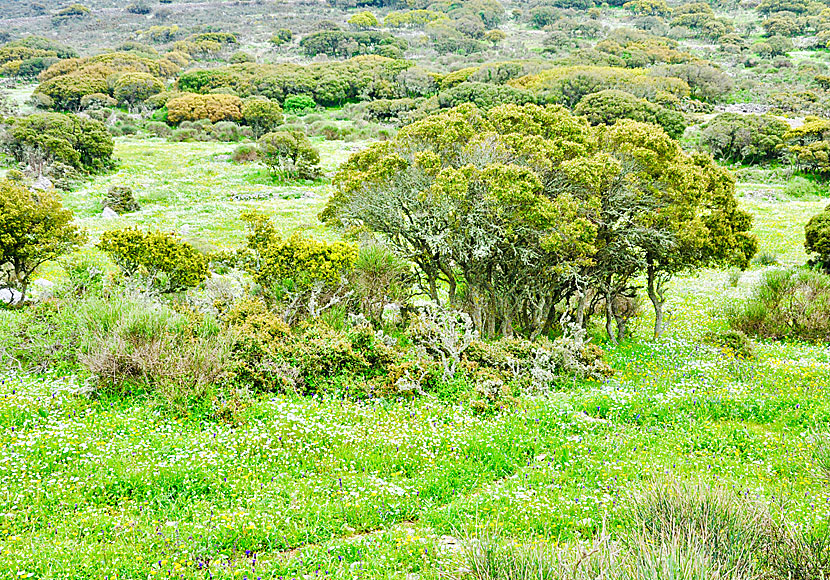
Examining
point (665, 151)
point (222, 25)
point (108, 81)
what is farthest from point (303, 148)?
point (222, 25)

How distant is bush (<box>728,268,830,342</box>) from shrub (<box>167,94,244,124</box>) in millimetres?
64818

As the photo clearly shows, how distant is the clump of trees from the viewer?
12.5 meters

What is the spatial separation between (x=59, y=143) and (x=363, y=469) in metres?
44.1

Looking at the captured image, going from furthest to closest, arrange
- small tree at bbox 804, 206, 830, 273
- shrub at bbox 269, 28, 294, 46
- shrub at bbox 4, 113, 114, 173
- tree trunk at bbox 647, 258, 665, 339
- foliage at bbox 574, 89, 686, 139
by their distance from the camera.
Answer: shrub at bbox 269, 28, 294, 46 < foliage at bbox 574, 89, 686, 139 < shrub at bbox 4, 113, 114, 173 < small tree at bbox 804, 206, 830, 273 < tree trunk at bbox 647, 258, 665, 339

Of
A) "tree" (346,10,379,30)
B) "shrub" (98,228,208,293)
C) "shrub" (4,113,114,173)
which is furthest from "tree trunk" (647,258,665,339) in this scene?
"tree" (346,10,379,30)

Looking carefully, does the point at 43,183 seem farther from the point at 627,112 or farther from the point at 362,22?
the point at 362,22

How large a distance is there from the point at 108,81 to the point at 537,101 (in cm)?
6229

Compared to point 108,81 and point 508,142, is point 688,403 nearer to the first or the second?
point 508,142

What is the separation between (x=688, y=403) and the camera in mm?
9734

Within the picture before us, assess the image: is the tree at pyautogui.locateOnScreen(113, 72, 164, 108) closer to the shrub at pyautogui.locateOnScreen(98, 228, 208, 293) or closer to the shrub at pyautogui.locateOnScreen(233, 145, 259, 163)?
the shrub at pyautogui.locateOnScreen(233, 145, 259, 163)

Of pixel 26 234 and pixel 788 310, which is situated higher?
pixel 26 234

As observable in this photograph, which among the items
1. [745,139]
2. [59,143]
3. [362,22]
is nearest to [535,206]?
[59,143]

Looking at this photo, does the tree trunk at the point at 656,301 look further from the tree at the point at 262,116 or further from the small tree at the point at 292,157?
the tree at the point at 262,116

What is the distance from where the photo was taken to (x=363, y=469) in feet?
24.3
